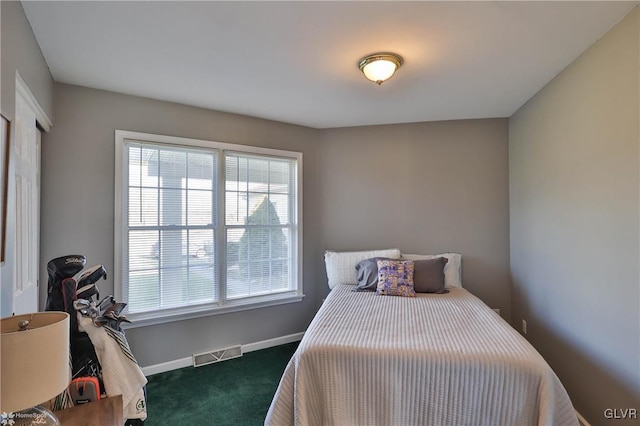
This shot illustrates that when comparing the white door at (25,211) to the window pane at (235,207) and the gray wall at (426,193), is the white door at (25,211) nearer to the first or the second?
the window pane at (235,207)

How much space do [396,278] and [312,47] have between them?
207cm

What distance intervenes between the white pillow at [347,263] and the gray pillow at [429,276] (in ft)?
1.15

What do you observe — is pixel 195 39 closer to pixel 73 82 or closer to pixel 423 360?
pixel 73 82

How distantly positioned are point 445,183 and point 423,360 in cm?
225

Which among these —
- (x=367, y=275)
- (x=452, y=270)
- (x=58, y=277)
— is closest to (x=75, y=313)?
(x=58, y=277)

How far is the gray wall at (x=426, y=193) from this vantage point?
335 centimetres

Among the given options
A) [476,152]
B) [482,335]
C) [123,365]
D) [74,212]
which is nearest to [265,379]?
[123,365]

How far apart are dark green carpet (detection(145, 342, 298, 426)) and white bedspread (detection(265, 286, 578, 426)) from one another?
62cm

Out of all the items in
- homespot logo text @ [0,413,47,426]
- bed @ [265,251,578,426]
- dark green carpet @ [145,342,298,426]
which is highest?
homespot logo text @ [0,413,47,426]

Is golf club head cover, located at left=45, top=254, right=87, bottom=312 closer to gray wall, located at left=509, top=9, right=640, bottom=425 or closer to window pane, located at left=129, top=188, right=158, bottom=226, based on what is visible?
window pane, located at left=129, top=188, right=158, bottom=226

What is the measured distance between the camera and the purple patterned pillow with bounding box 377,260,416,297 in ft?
9.50

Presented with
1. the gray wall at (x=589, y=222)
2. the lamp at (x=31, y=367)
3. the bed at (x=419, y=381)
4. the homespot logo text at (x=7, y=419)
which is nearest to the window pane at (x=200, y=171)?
the bed at (x=419, y=381)

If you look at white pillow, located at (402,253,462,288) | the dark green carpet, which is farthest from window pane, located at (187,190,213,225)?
white pillow, located at (402,253,462,288)

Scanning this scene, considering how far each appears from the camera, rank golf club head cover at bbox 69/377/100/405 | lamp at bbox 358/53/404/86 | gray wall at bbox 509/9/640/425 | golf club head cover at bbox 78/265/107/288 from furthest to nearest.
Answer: lamp at bbox 358/53/404/86
gray wall at bbox 509/9/640/425
golf club head cover at bbox 78/265/107/288
golf club head cover at bbox 69/377/100/405
